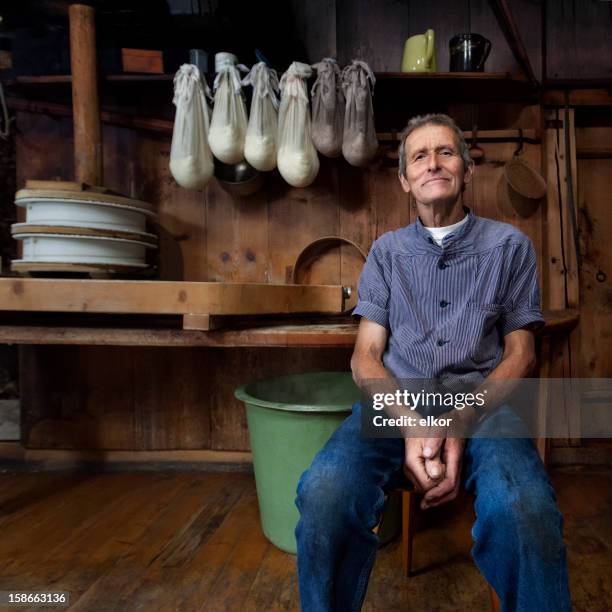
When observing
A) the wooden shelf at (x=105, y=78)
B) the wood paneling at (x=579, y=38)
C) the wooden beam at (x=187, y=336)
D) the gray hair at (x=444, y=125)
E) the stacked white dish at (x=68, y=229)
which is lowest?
the wooden beam at (x=187, y=336)

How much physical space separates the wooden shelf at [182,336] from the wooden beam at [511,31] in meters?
1.08

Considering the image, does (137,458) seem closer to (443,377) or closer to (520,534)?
(443,377)

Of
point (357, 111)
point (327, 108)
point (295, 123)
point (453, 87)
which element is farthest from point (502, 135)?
point (295, 123)

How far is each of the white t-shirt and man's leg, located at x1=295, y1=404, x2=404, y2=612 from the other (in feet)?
1.89

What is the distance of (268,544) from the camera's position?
5.11 feet

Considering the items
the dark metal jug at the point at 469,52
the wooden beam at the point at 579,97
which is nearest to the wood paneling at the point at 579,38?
the wooden beam at the point at 579,97

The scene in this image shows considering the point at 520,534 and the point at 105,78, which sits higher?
the point at 105,78

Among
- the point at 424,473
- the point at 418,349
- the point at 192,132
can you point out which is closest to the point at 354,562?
the point at 424,473

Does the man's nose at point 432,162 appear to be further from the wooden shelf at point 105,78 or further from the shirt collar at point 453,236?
the wooden shelf at point 105,78

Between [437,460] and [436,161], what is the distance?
722mm

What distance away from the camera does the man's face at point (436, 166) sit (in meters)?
1.21

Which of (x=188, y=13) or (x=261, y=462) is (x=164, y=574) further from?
(x=188, y=13)

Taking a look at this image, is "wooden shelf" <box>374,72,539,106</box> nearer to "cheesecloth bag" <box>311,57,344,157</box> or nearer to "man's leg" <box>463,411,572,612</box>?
"cheesecloth bag" <box>311,57,344,157</box>

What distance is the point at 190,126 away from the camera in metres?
1.76
